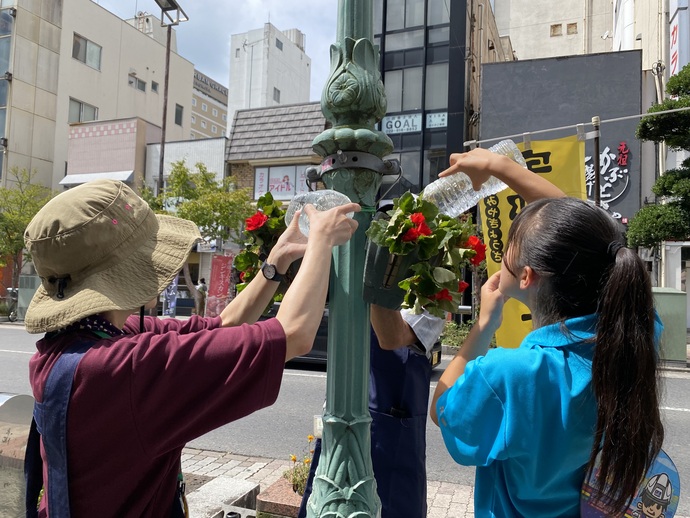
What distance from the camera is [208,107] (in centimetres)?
5753

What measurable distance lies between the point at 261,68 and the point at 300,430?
34.9 meters

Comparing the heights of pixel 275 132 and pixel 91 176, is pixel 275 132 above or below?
above

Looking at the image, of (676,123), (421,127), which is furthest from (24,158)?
(676,123)

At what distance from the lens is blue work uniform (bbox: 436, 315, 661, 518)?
120 cm

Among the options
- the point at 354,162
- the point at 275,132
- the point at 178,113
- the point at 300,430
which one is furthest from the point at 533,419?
the point at 178,113

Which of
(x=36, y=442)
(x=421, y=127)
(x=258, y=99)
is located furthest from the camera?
(x=258, y=99)

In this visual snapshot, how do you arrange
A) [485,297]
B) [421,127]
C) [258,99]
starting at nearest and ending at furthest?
[485,297] → [421,127] → [258,99]

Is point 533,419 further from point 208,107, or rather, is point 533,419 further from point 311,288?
point 208,107

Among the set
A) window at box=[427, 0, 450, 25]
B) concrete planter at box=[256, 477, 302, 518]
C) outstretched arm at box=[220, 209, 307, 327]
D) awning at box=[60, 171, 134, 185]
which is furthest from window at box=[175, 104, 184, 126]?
outstretched arm at box=[220, 209, 307, 327]

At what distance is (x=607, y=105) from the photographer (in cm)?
1708

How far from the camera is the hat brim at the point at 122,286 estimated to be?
1207mm

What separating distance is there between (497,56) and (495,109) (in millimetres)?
9853

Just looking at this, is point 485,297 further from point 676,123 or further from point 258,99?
point 258,99

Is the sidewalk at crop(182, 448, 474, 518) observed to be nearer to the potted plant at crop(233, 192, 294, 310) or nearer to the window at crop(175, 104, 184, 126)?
the potted plant at crop(233, 192, 294, 310)
